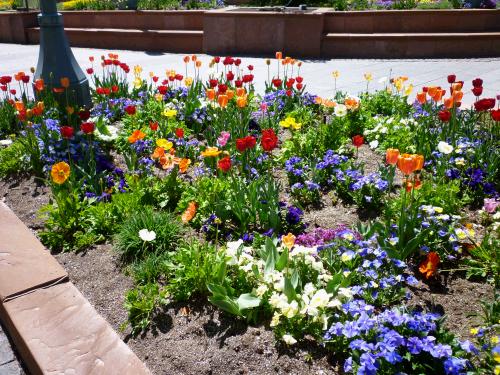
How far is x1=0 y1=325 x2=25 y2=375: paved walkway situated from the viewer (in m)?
2.56

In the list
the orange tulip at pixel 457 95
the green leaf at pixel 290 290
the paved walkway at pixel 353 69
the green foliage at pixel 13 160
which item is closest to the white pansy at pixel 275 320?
the green leaf at pixel 290 290

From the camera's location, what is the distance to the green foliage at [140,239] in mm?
3036

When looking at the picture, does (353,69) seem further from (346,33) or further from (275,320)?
(275,320)

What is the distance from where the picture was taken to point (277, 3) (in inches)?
458

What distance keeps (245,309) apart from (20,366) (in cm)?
122

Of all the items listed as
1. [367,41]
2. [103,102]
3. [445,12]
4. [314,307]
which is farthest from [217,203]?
[445,12]

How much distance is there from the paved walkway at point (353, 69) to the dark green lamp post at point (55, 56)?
2.56m

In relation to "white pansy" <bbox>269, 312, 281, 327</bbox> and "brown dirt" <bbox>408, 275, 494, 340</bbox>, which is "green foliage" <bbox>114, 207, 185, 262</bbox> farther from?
"brown dirt" <bbox>408, 275, 494, 340</bbox>

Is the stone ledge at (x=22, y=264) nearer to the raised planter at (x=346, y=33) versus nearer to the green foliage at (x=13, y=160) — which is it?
the green foliage at (x=13, y=160)

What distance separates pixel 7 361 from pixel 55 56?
3.61m

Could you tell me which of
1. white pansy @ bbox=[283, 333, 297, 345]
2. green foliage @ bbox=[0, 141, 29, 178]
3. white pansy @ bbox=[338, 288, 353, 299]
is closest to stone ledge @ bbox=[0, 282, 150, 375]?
white pansy @ bbox=[283, 333, 297, 345]

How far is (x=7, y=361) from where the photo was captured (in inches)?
104

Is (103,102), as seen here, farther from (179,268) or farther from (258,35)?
(258,35)

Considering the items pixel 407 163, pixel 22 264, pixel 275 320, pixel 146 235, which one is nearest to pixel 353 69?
pixel 407 163
